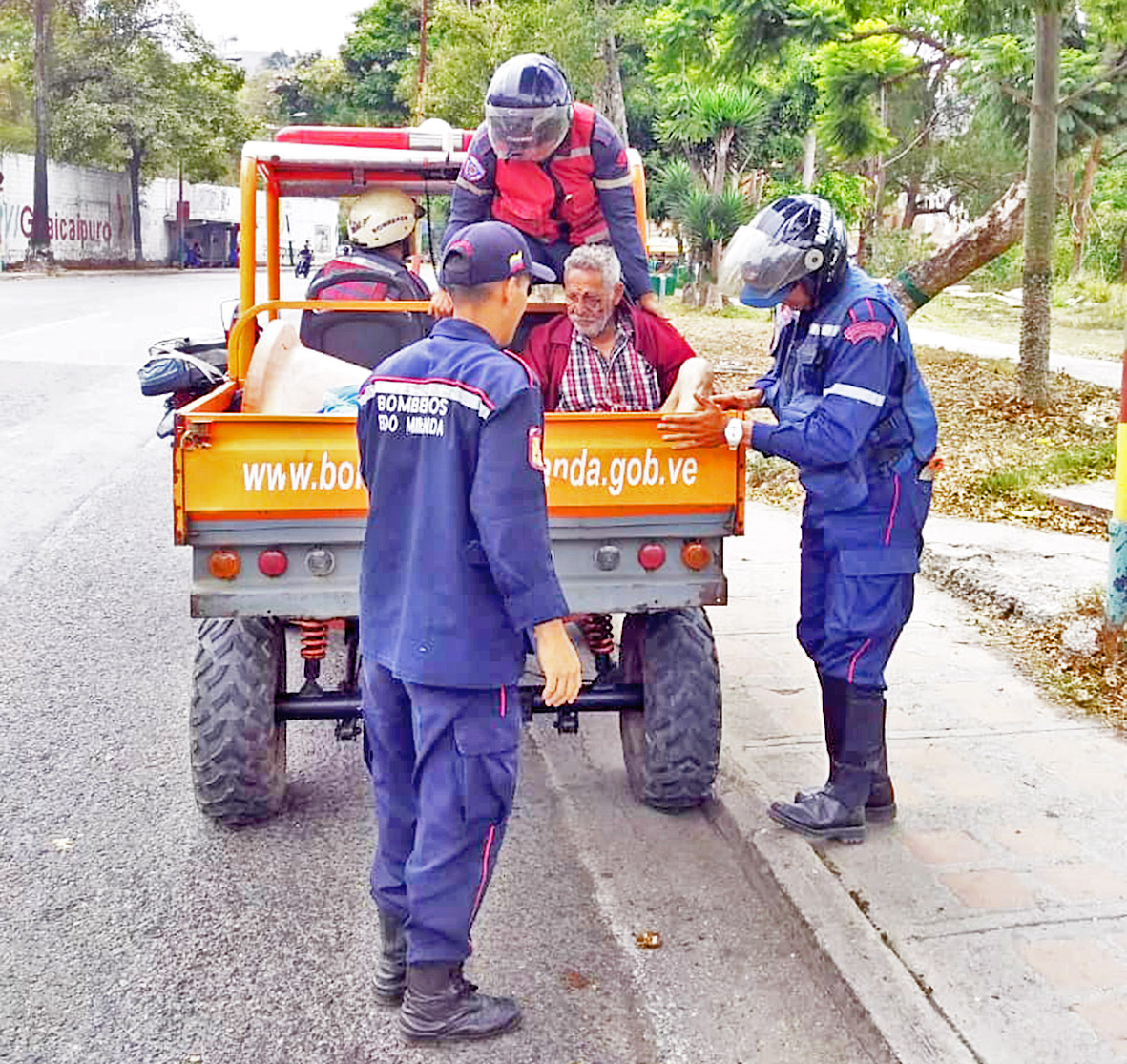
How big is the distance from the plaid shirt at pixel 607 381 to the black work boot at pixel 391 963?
2.09 metres

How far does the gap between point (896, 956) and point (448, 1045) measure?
1.17 meters

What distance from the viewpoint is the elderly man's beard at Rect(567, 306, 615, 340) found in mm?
4797

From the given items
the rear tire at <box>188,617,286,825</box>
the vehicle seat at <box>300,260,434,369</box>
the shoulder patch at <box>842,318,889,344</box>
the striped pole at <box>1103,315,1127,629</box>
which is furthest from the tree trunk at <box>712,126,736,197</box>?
the rear tire at <box>188,617,286,825</box>

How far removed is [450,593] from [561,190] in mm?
2578

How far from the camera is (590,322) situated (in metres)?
4.81

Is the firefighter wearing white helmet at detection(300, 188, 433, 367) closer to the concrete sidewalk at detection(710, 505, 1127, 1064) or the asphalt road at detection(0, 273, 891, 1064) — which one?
the asphalt road at detection(0, 273, 891, 1064)

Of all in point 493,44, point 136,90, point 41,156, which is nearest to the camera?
point 493,44

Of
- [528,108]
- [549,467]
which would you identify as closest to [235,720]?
[549,467]

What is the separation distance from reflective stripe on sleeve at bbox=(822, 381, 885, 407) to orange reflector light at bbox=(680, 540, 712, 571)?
0.64 metres

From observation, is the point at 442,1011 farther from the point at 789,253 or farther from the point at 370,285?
the point at 370,285

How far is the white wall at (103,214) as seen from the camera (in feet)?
150

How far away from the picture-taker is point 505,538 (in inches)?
116

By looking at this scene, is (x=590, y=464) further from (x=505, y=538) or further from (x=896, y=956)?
(x=896, y=956)

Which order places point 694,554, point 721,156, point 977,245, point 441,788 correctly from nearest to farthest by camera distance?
point 441,788, point 694,554, point 977,245, point 721,156
